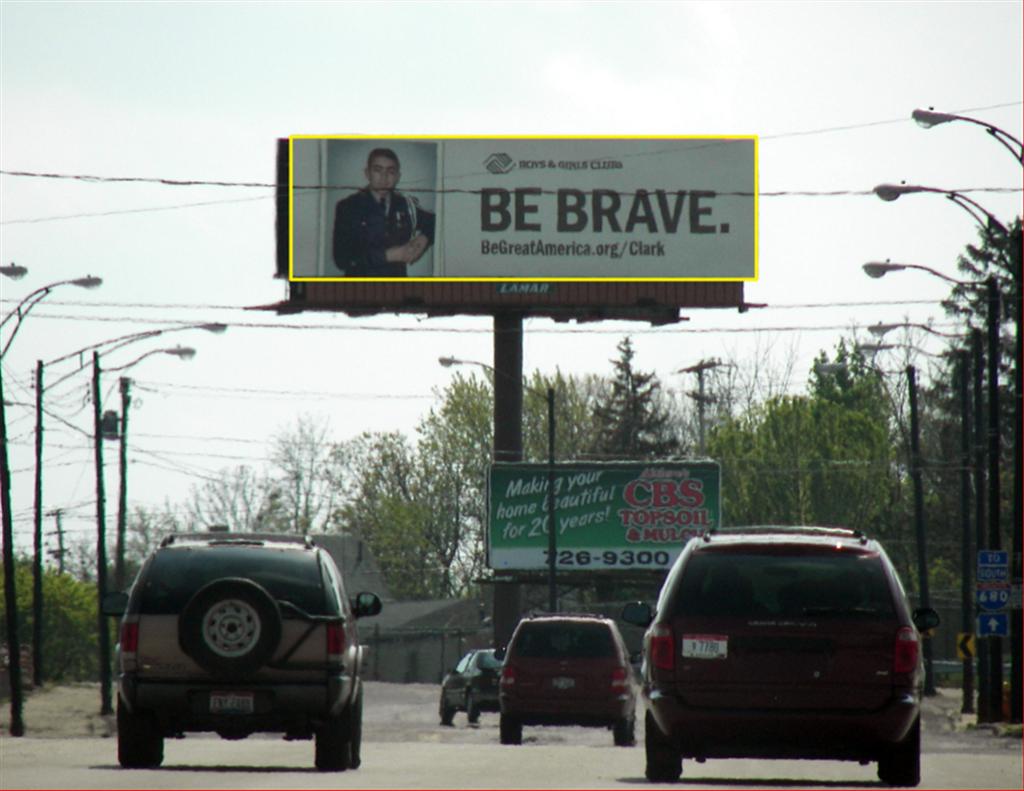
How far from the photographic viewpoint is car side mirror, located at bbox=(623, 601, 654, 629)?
1762cm

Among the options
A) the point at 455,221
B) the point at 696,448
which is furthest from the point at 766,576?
the point at 696,448

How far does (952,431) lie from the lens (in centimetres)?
9556

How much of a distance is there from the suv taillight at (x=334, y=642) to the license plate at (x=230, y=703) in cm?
75

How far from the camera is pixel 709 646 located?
50.8 feet

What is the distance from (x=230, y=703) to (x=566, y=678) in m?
12.6

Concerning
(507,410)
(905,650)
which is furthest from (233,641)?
(507,410)

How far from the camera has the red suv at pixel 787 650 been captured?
15.4 m

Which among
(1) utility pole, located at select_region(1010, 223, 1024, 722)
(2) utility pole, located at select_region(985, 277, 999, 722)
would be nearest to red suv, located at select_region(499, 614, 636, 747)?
(1) utility pole, located at select_region(1010, 223, 1024, 722)

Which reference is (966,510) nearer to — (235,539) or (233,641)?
(235,539)

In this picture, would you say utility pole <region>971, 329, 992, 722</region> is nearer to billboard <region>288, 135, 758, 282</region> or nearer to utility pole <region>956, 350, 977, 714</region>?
utility pole <region>956, 350, 977, 714</region>

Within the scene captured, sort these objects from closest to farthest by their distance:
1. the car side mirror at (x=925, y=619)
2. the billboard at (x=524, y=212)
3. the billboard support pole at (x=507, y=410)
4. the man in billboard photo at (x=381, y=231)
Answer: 1. the car side mirror at (x=925, y=619)
2. the billboard support pole at (x=507, y=410)
3. the billboard at (x=524, y=212)
4. the man in billboard photo at (x=381, y=231)

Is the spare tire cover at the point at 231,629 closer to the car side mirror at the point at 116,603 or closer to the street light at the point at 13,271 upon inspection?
the car side mirror at the point at 116,603

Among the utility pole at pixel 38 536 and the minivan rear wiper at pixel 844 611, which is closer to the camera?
the minivan rear wiper at pixel 844 611

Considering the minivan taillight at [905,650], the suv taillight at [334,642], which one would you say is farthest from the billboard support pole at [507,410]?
the minivan taillight at [905,650]
